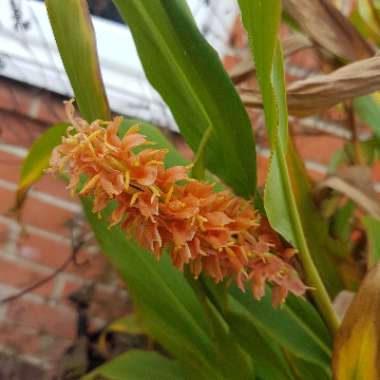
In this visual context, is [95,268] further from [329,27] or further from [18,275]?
[329,27]

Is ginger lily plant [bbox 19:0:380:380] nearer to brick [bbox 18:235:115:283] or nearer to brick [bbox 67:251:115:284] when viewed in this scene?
brick [bbox 67:251:115:284]

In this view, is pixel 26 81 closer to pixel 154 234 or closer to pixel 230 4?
pixel 230 4

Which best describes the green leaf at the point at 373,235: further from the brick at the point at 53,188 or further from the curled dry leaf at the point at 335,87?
the brick at the point at 53,188

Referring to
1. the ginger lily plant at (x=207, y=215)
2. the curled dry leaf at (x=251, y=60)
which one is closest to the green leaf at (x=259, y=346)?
the ginger lily plant at (x=207, y=215)

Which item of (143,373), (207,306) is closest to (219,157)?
(207,306)

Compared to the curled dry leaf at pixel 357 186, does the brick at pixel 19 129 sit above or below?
above

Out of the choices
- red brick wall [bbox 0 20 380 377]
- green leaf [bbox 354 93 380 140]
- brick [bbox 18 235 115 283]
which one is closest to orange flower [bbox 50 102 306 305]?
green leaf [bbox 354 93 380 140]
